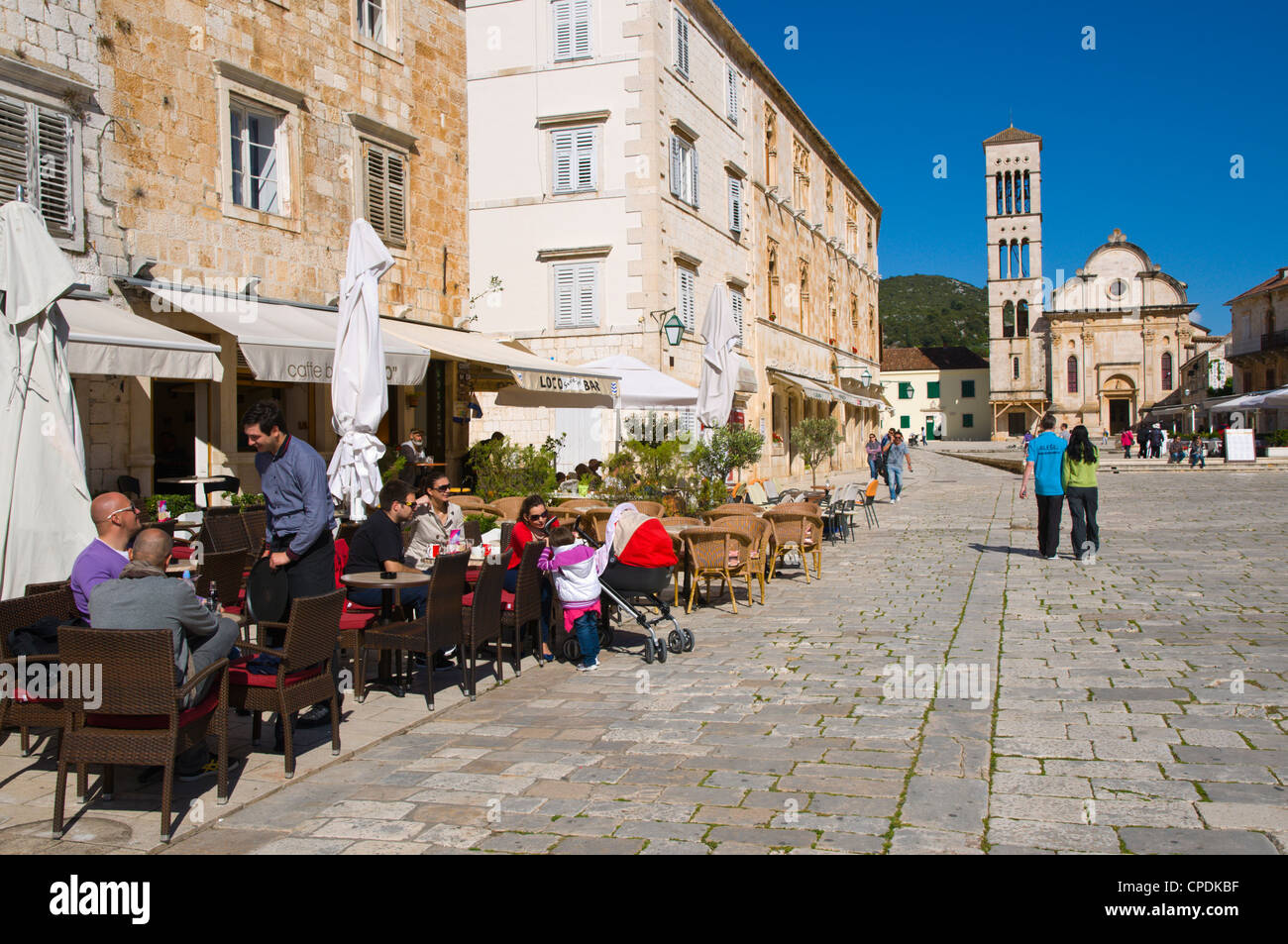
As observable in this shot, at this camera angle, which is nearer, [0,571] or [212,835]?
[212,835]

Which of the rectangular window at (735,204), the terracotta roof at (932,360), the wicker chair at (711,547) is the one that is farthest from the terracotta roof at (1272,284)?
the wicker chair at (711,547)

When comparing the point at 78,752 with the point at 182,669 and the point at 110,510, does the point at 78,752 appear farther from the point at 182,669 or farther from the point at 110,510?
the point at 110,510

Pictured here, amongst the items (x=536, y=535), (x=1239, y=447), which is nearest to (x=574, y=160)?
(x=536, y=535)

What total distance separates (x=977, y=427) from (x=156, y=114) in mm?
84371

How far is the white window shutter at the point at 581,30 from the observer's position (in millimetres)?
21422

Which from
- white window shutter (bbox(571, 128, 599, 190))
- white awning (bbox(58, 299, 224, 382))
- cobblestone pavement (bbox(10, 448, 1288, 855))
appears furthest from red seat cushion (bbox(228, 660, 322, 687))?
white window shutter (bbox(571, 128, 599, 190))

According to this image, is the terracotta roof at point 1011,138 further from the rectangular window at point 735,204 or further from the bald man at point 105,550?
the bald man at point 105,550

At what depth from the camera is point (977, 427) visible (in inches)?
3457

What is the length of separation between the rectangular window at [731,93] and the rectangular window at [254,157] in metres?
16.2

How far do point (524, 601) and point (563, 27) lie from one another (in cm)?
1788

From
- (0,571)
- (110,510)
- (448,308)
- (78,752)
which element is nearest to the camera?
(78,752)

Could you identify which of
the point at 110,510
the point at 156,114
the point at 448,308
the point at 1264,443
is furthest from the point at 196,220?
the point at 1264,443

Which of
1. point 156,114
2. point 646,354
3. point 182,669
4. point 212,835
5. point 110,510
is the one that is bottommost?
point 212,835

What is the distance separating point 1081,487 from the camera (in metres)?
12.1
